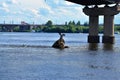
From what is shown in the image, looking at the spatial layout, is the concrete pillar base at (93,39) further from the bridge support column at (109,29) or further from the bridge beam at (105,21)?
the bridge support column at (109,29)

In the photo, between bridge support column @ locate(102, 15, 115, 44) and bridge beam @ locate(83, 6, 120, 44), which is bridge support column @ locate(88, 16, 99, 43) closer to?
bridge beam @ locate(83, 6, 120, 44)

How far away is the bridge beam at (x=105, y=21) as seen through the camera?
448ft

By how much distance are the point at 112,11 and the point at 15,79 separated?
93948mm

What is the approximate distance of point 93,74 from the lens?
48438 millimetres

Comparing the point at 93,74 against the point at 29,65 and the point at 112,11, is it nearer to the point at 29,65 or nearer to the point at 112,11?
the point at 29,65

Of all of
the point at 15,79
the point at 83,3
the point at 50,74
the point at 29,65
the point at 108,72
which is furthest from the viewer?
the point at 83,3

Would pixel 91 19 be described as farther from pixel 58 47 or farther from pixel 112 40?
pixel 58 47

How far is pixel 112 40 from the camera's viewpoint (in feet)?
454

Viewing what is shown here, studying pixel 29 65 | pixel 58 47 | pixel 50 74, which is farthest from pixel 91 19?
pixel 50 74

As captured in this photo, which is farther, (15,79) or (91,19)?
(91,19)

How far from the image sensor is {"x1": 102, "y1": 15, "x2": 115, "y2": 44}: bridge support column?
452ft

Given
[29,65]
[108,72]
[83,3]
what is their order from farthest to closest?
1. [83,3]
2. [29,65]
3. [108,72]

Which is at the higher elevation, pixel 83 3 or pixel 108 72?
pixel 83 3

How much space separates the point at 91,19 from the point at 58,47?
156 feet
